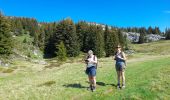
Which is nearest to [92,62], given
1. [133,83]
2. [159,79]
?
[133,83]

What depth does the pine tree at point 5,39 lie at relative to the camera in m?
68.1

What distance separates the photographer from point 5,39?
226 feet

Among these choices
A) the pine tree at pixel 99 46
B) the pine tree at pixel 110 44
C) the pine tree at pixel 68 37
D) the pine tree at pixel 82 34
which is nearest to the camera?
the pine tree at pixel 68 37

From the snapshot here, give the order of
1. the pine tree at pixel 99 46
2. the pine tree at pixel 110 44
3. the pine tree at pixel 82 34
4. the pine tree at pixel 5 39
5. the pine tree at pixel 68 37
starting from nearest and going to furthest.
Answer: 1. the pine tree at pixel 5 39
2. the pine tree at pixel 68 37
3. the pine tree at pixel 99 46
4. the pine tree at pixel 110 44
5. the pine tree at pixel 82 34

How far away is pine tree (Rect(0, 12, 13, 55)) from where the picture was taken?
68.1 m

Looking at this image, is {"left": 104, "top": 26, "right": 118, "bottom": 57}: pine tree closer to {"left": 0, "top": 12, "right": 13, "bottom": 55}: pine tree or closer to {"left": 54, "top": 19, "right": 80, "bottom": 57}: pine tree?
{"left": 54, "top": 19, "right": 80, "bottom": 57}: pine tree

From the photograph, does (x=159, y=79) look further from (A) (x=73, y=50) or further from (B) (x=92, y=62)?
(A) (x=73, y=50)

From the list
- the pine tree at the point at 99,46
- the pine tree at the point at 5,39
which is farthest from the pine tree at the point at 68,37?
the pine tree at the point at 5,39

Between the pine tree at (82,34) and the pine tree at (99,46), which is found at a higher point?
the pine tree at (82,34)

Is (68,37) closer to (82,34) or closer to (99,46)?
(99,46)

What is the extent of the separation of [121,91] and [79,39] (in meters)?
103

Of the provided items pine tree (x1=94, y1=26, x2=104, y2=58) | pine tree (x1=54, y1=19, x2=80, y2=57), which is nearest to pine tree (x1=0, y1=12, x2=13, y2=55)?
pine tree (x1=54, y1=19, x2=80, y2=57)

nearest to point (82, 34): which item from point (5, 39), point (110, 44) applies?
point (110, 44)

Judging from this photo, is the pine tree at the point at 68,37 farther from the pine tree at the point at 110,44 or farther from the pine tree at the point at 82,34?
the pine tree at the point at 110,44
